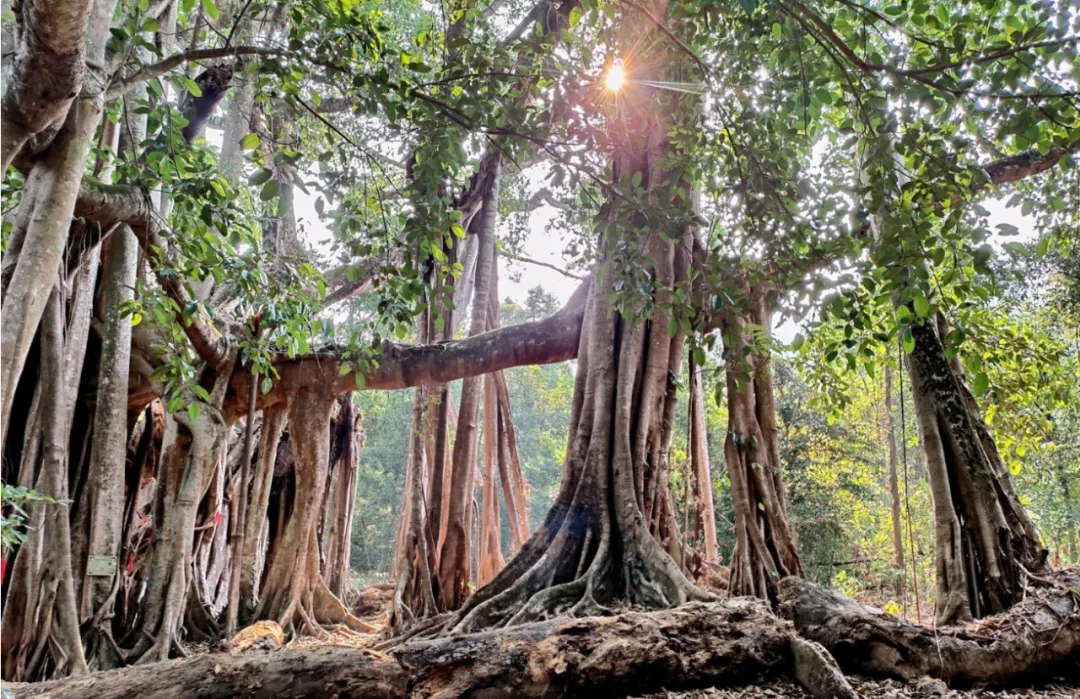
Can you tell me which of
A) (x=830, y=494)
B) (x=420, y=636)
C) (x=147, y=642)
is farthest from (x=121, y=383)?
(x=830, y=494)

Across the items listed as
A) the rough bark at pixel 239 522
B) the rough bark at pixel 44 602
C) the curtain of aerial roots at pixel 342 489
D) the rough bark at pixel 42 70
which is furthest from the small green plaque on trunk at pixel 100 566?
the curtain of aerial roots at pixel 342 489

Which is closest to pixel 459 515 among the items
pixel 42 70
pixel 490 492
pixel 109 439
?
pixel 490 492

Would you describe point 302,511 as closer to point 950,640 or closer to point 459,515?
point 459,515

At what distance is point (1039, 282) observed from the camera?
6820 mm

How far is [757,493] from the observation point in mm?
3641

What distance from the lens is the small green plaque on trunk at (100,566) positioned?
339 centimetres

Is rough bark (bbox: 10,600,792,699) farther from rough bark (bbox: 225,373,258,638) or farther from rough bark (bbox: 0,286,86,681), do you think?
rough bark (bbox: 225,373,258,638)

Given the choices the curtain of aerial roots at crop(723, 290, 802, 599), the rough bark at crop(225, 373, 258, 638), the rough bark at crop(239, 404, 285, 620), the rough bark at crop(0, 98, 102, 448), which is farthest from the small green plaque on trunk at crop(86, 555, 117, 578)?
the curtain of aerial roots at crop(723, 290, 802, 599)

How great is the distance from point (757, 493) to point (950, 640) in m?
1.35

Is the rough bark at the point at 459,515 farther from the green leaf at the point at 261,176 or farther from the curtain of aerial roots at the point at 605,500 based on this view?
the green leaf at the point at 261,176

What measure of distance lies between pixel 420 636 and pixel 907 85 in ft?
9.10

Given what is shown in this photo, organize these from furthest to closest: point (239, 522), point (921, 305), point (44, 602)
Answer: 1. point (239, 522)
2. point (44, 602)
3. point (921, 305)

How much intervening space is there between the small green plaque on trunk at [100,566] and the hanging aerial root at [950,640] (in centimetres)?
348

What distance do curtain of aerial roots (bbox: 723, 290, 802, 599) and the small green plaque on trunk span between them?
11.2ft
